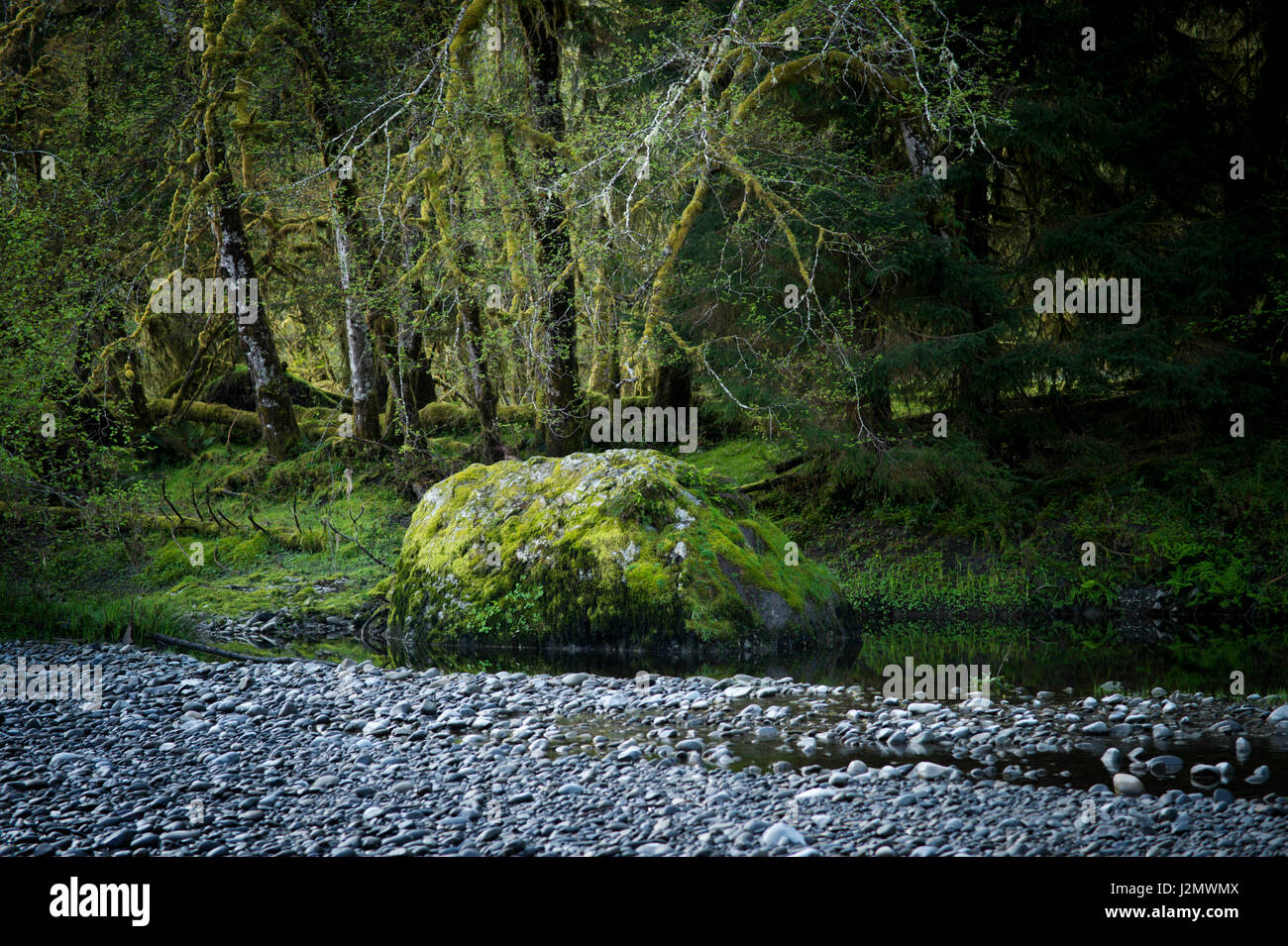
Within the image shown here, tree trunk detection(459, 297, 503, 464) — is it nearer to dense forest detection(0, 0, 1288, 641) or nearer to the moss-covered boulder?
dense forest detection(0, 0, 1288, 641)

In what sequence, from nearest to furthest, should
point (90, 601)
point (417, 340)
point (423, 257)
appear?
1. point (90, 601)
2. point (423, 257)
3. point (417, 340)

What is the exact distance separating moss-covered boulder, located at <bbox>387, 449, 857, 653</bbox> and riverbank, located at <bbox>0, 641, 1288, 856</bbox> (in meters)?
1.60

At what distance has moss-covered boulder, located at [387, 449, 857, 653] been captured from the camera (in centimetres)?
875

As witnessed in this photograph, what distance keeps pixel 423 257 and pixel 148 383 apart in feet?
38.7

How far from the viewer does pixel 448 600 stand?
9562 mm

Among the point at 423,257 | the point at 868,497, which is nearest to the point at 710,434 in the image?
the point at 868,497

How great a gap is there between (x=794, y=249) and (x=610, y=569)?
4.17m

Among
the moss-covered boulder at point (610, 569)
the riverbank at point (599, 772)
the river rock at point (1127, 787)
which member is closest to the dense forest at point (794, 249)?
the moss-covered boulder at point (610, 569)

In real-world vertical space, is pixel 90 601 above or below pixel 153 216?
below

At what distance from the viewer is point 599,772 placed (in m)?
4.87

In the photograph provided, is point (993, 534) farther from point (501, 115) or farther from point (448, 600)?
point (501, 115)

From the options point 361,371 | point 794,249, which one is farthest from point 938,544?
Answer: point 361,371

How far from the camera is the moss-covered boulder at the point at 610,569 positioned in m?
8.75

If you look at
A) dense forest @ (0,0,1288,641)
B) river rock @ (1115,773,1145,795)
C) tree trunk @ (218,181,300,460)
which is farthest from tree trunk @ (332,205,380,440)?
river rock @ (1115,773,1145,795)
